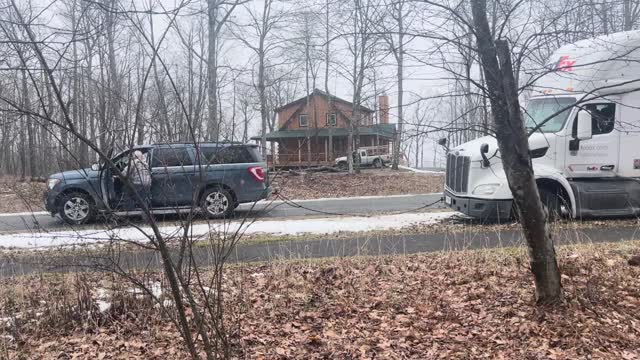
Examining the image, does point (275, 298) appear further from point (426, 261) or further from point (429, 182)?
point (429, 182)

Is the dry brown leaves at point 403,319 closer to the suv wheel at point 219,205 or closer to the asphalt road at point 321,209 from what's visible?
the suv wheel at point 219,205

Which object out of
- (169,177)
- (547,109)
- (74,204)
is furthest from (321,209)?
(169,177)

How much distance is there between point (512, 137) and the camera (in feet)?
14.6

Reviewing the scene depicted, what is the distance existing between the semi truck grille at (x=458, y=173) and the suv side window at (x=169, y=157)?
709 centimetres

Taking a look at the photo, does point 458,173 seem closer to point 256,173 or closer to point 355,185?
point 256,173

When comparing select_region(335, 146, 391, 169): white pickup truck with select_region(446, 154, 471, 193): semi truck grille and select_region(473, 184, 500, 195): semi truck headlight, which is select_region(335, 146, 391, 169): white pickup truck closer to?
select_region(446, 154, 471, 193): semi truck grille

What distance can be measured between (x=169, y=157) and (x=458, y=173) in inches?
299

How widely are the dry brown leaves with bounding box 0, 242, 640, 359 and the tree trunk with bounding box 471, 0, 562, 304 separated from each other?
0.61m

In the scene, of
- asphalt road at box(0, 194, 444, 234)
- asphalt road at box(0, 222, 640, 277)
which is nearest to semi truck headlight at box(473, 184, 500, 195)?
asphalt road at box(0, 222, 640, 277)

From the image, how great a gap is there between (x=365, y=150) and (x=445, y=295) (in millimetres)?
33160

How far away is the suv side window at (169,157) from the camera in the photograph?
12.0 ft

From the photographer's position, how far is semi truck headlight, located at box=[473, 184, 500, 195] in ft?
31.2

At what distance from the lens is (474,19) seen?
452 centimetres

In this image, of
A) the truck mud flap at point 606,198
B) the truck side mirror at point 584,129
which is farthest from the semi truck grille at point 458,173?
the truck side mirror at point 584,129
